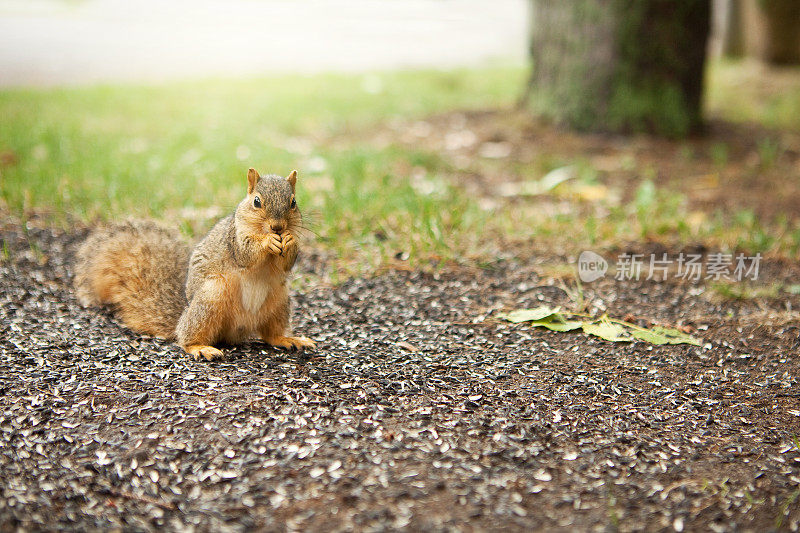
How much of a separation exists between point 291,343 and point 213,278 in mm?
399

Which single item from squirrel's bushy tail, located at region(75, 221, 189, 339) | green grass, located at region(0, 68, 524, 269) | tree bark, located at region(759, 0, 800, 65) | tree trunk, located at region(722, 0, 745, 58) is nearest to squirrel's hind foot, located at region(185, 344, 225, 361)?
squirrel's bushy tail, located at region(75, 221, 189, 339)

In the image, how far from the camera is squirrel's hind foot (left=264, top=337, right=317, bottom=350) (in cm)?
291

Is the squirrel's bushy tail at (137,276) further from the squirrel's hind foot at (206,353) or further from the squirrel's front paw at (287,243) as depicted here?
the squirrel's front paw at (287,243)

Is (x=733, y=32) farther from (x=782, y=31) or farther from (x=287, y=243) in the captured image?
(x=287, y=243)

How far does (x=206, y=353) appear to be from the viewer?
2.75m

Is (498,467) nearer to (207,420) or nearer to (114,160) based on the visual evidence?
(207,420)

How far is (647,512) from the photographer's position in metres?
2.01

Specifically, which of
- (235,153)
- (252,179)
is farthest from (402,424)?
(235,153)

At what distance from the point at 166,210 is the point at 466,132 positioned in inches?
123

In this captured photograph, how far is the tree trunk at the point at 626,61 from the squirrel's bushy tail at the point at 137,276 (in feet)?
13.8

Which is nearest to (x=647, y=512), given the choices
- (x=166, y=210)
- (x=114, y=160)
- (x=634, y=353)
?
(x=634, y=353)

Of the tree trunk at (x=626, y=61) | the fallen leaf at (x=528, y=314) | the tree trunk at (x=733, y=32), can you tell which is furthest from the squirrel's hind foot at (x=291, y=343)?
the tree trunk at (x=733, y=32)

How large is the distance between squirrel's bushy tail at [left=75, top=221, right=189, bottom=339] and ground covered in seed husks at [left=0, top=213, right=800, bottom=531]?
0.26 feet

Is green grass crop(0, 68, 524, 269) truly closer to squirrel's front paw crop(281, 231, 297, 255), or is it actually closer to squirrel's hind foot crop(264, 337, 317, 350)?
squirrel's hind foot crop(264, 337, 317, 350)
